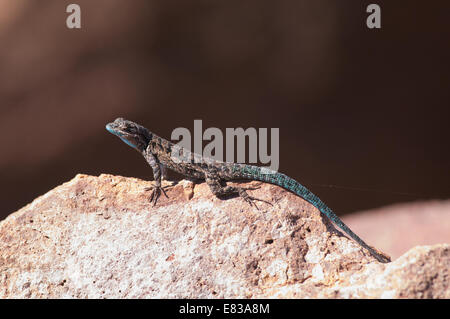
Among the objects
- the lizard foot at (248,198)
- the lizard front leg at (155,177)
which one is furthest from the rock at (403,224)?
the lizard front leg at (155,177)

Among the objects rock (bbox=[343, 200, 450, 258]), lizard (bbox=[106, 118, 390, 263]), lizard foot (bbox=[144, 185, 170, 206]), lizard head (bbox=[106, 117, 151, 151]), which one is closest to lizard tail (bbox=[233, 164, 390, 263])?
lizard (bbox=[106, 118, 390, 263])

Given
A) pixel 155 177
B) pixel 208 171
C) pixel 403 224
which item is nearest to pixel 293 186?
pixel 208 171

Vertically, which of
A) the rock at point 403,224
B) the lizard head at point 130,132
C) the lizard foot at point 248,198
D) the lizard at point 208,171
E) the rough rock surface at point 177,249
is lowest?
the rock at point 403,224

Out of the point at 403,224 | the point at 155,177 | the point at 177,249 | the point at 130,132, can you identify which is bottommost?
the point at 403,224

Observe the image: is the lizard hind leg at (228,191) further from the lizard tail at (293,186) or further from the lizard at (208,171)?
the lizard tail at (293,186)

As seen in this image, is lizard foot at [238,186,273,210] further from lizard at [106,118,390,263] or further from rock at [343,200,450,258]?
rock at [343,200,450,258]

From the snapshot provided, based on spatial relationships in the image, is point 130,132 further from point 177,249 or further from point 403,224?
point 403,224

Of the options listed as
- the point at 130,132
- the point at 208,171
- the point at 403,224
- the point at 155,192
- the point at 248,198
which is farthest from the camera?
the point at 403,224

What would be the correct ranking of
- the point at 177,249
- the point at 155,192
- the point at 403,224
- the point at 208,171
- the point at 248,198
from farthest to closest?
1. the point at 403,224
2. the point at 208,171
3. the point at 155,192
4. the point at 248,198
5. the point at 177,249
